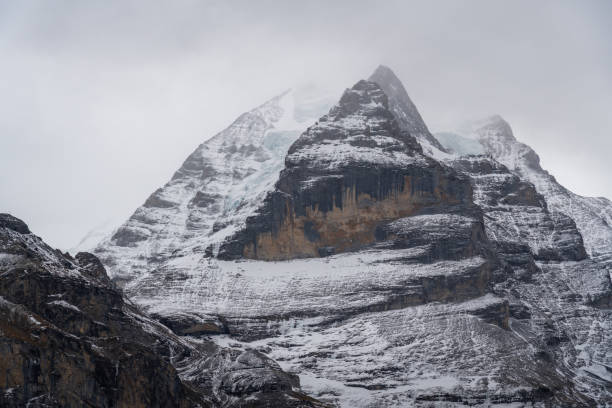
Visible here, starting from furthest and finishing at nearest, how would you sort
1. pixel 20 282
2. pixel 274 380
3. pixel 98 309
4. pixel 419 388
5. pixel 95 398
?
pixel 419 388 < pixel 274 380 < pixel 98 309 < pixel 20 282 < pixel 95 398

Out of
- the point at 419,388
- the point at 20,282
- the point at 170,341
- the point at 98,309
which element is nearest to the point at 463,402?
the point at 419,388

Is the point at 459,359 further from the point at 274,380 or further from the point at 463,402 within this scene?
the point at 274,380

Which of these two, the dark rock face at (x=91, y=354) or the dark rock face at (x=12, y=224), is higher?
the dark rock face at (x=12, y=224)

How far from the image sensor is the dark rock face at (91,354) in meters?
128

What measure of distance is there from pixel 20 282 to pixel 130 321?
1039 inches

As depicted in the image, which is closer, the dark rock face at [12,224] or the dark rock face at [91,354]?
the dark rock face at [91,354]

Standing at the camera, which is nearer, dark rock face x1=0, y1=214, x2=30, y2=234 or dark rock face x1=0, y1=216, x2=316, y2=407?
dark rock face x1=0, y1=216, x2=316, y2=407

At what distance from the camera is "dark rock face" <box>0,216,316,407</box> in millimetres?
127688

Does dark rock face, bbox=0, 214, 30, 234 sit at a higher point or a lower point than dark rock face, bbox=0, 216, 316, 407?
higher

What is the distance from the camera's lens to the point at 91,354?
134500 mm

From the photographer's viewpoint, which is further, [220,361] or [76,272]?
[220,361]

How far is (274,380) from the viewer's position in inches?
6905

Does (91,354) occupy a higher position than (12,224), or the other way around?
(12,224)

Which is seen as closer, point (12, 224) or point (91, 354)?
point (91, 354)
